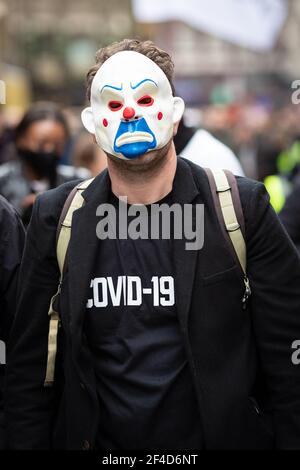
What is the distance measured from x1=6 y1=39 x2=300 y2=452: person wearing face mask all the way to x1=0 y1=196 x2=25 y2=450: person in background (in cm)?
23

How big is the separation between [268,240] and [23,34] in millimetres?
Result: 32244

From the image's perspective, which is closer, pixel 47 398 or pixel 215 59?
pixel 47 398

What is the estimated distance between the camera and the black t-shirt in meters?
2.92

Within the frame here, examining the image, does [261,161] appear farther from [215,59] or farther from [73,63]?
[215,59]

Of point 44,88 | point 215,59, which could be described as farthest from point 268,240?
point 215,59

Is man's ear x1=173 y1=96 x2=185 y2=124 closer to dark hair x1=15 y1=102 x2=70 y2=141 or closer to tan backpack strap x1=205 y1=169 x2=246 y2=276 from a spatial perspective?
tan backpack strap x1=205 y1=169 x2=246 y2=276

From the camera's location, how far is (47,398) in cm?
322

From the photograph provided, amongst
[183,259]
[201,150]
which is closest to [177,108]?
[183,259]

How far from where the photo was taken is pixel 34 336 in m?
3.18

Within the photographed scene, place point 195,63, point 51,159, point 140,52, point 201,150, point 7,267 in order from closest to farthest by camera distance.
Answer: point 140,52 < point 7,267 < point 201,150 < point 51,159 < point 195,63

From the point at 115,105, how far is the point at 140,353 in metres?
0.85

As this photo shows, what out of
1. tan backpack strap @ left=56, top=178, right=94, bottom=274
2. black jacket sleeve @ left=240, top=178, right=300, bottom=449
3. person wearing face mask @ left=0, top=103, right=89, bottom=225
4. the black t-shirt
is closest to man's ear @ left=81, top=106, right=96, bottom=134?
Answer: tan backpack strap @ left=56, top=178, right=94, bottom=274

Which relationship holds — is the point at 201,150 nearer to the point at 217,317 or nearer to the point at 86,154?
the point at 217,317

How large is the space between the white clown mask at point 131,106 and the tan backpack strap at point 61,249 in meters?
0.22
